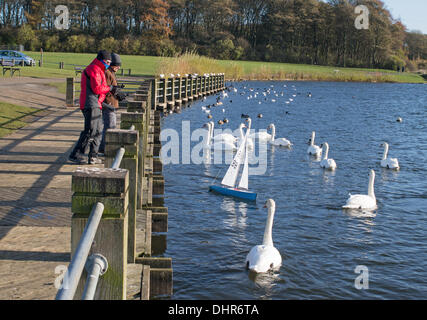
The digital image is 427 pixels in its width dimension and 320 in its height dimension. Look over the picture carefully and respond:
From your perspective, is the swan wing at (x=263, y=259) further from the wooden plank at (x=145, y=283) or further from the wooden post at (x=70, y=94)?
the wooden post at (x=70, y=94)

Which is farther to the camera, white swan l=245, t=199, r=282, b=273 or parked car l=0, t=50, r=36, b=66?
parked car l=0, t=50, r=36, b=66

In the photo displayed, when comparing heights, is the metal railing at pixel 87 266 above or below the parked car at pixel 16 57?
below

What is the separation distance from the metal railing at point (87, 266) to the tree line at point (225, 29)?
88.9m

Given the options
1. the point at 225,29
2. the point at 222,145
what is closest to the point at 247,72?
the point at 225,29

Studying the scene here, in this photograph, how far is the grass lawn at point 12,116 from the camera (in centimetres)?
1518

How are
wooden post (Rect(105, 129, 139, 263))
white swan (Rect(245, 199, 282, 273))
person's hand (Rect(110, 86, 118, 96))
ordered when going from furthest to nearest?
1. person's hand (Rect(110, 86, 118, 96))
2. white swan (Rect(245, 199, 282, 273))
3. wooden post (Rect(105, 129, 139, 263))

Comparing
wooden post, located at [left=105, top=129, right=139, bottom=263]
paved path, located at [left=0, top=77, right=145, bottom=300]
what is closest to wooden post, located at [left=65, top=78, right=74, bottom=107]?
paved path, located at [left=0, top=77, right=145, bottom=300]

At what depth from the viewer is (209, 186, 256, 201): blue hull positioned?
13.3 metres

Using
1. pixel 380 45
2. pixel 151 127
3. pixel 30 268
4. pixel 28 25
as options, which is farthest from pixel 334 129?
pixel 380 45

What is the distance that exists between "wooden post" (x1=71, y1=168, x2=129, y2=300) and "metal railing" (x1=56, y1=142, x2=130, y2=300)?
6 cm

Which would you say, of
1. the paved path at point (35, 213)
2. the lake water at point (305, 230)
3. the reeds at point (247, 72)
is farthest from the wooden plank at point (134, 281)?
the reeds at point (247, 72)

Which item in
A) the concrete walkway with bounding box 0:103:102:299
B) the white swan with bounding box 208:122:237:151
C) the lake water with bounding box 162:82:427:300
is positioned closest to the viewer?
the concrete walkway with bounding box 0:103:102:299

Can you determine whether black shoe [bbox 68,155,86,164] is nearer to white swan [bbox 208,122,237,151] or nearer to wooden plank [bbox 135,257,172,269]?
wooden plank [bbox 135,257,172,269]

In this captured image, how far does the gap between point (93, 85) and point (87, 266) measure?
749 cm
